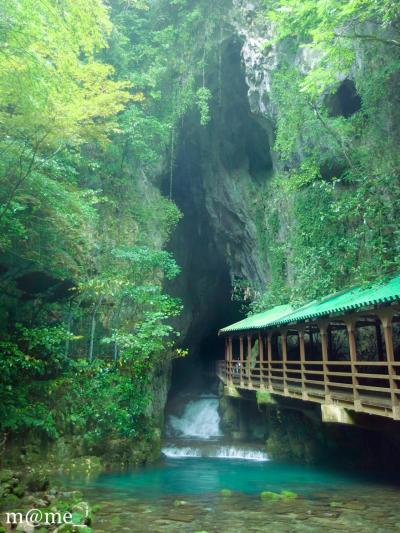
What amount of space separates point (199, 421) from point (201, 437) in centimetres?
320

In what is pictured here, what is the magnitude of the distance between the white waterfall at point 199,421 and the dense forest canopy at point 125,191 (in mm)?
6962

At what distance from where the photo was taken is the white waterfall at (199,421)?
25.0m

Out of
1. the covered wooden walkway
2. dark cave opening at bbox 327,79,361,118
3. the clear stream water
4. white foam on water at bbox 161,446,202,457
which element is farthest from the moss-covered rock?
dark cave opening at bbox 327,79,361,118

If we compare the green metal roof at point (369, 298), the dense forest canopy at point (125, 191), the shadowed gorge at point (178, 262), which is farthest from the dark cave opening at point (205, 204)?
the green metal roof at point (369, 298)

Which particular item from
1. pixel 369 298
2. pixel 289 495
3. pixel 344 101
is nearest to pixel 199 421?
pixel 289 495

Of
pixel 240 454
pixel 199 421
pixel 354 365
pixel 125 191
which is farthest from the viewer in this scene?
pixel 199 421

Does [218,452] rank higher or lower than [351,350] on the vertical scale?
lower

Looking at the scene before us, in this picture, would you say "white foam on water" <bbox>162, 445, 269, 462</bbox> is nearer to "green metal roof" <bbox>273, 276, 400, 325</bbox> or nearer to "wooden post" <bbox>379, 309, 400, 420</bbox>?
"green metal roof" <bbox>273, 276, 400, 325</bbox>

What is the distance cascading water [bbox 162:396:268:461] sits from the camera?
18359 millimetres

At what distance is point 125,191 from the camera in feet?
78.6

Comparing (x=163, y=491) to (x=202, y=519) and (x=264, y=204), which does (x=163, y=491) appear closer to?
(x=202, y=519)

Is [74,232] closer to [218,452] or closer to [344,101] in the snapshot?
[218,452]

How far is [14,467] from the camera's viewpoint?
12.5 m

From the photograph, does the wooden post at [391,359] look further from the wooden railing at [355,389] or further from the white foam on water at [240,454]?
the white foam on water at [240,454]
